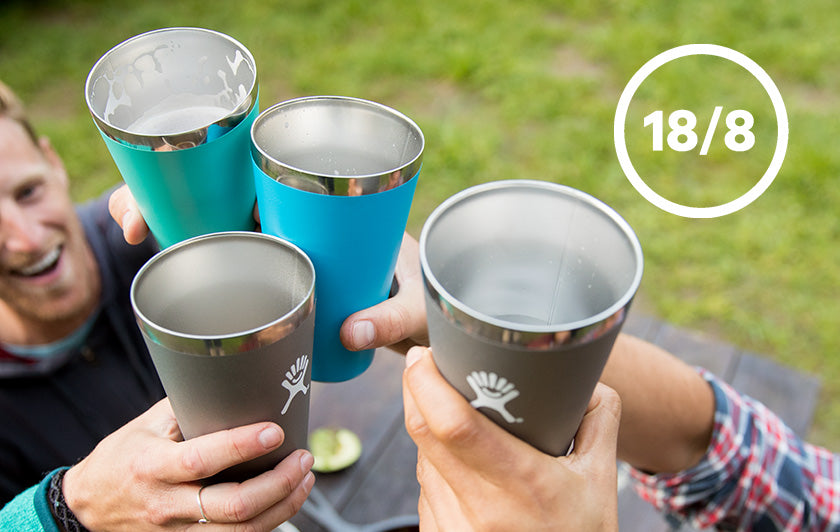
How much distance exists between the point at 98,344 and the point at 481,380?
1316 millimetres

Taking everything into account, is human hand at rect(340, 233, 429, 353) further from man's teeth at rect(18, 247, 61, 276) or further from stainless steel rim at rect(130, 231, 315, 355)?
man's teeth at rect(18, 247, 61, 276)

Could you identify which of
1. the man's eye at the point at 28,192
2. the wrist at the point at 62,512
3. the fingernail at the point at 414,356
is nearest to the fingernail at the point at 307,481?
the fingernail at the point at 414,356

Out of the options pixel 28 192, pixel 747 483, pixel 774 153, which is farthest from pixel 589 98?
pixel 28 192

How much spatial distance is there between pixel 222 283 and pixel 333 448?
686 mm

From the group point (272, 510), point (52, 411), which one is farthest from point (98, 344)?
point (272, 510)

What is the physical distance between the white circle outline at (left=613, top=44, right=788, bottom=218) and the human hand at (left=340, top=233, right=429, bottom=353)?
5.28ft

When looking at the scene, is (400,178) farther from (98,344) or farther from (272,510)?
(98,344)

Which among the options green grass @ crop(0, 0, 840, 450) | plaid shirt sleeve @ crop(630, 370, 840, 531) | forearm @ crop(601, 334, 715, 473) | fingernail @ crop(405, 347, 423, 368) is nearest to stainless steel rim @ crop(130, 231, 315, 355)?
fingernail @ crop(405, 347, 423, 368)

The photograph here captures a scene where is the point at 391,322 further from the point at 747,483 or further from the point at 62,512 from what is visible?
the point at 747,483

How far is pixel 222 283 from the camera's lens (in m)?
0.80

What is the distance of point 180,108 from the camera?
0.94 metres

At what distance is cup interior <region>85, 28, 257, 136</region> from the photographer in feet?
2.81

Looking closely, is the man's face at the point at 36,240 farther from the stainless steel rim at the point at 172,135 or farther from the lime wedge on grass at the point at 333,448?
the stainless steel rim at the point at 172,135

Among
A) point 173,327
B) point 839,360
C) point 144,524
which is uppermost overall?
point 173,327
